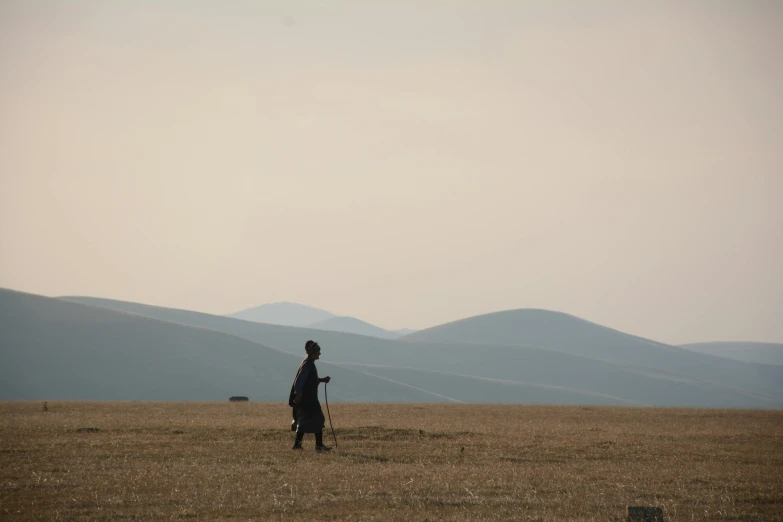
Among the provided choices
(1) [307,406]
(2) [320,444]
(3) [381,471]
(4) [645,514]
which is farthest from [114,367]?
(4) [645,514]

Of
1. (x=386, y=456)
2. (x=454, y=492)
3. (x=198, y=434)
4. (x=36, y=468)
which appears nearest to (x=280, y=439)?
(x=198, y=434)

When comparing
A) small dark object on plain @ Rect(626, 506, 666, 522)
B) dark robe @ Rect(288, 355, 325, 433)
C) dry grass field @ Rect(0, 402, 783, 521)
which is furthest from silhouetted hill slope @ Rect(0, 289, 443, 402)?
small dark object on plain @ Rect(626, 506, 666, 522)

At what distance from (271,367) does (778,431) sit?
557 feet

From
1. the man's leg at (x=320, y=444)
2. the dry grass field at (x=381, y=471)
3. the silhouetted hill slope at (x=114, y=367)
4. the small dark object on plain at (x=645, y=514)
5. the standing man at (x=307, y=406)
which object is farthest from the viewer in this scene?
the silhouetted hill slope at (x=114, y=367)

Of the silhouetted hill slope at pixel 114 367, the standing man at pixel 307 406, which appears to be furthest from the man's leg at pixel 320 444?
the silhouetted hill slope at pixel 114 367

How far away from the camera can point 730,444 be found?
1063 inches

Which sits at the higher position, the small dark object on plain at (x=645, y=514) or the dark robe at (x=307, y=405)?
the dark robe at (x=307, y=405)

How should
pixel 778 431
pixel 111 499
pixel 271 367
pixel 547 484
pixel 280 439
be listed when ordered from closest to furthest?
pixel 111 499 → pixel 547 484 → pixel 280 439 → pixel 778 431 → pixel 271 367

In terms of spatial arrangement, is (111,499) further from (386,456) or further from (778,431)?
(778,431)

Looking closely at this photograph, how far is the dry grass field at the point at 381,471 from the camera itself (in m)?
15.2

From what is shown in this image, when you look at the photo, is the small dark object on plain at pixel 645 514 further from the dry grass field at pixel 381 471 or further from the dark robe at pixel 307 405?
the dark robe at pixel 307 405

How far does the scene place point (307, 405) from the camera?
23.2 metres

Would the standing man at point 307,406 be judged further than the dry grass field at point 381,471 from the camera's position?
Yes

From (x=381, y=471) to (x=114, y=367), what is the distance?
6856 inches
